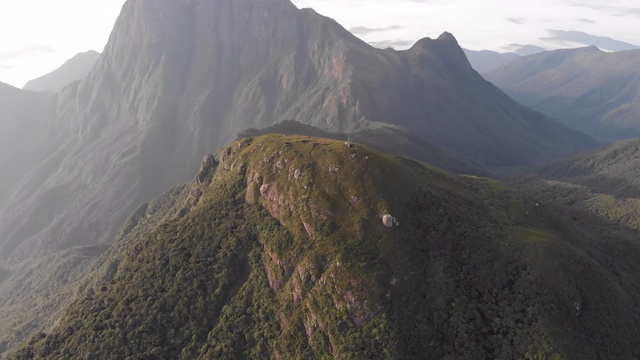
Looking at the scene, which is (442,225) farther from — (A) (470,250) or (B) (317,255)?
(B) (317,255)

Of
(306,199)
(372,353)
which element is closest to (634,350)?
(372,353)

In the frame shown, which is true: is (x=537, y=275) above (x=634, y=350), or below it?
above

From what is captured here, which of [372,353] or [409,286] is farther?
[409,286]

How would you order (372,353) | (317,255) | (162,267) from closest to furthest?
(372,353) → (317,255) → (162,267)

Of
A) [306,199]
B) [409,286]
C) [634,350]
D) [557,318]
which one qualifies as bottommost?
[634,350]

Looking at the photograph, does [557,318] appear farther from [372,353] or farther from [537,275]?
[372,353]

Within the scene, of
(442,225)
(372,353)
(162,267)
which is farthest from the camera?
(162,267)
